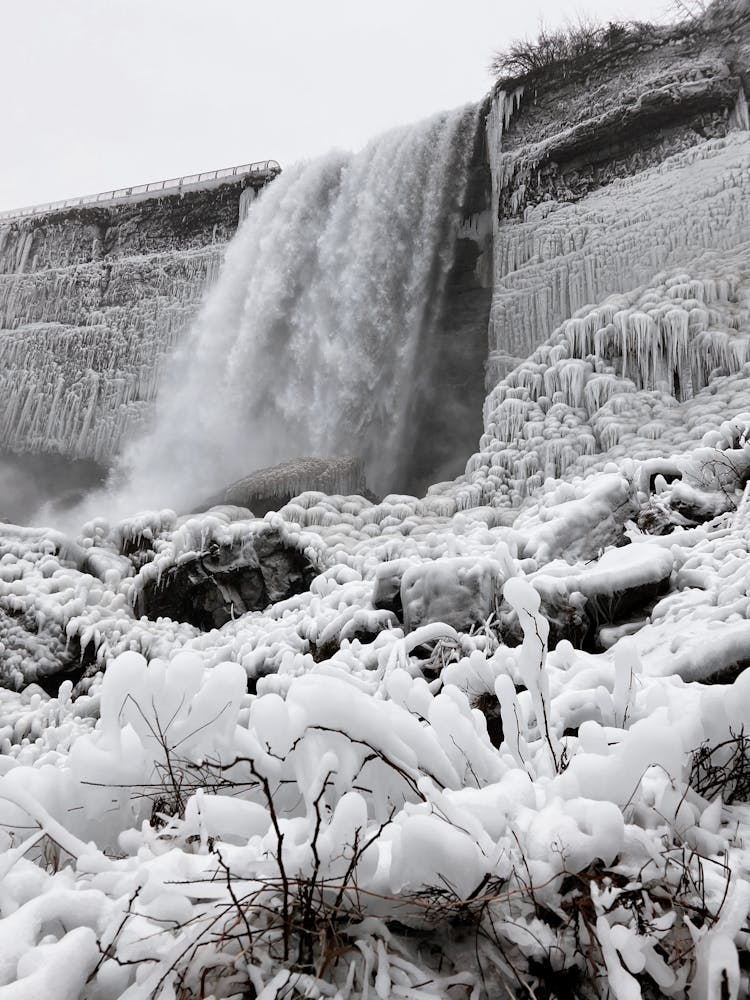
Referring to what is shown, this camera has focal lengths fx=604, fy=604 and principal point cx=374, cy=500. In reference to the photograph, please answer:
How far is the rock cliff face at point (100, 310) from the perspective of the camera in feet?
51.3

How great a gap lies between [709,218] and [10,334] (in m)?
17.1

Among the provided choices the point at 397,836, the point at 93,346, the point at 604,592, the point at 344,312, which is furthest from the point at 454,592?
the point at 93,346

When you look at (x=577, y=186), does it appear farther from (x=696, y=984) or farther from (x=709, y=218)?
(x=696, y=984)

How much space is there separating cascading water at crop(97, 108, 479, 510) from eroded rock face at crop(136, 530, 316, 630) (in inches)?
211

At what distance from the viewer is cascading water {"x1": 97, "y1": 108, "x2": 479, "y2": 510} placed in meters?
12.5

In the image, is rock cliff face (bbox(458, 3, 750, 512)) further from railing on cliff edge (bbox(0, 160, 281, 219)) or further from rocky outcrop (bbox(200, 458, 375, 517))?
railing on cliff edge (bbox(0, 160, 281, 219))

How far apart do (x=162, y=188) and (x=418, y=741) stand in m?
18.8

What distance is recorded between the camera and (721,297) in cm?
813

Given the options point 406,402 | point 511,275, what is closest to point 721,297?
point 511,275

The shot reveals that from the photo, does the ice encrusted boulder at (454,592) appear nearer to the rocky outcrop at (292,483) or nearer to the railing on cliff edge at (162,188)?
the rocky outcrop at (292,483)

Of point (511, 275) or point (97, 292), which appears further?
point (97, 292)

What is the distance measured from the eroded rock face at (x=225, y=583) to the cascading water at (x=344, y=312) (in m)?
5.36

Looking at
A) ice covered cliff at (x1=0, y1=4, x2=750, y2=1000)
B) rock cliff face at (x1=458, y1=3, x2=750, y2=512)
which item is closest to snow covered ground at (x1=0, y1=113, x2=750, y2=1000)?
ice covered cliff at (x1=0, y1=4, x2=750, y2=1000)

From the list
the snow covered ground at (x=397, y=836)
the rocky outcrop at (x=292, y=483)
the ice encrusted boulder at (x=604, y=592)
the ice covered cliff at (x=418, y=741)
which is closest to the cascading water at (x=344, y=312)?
the rocky outcrop at (x=292, y=483)
